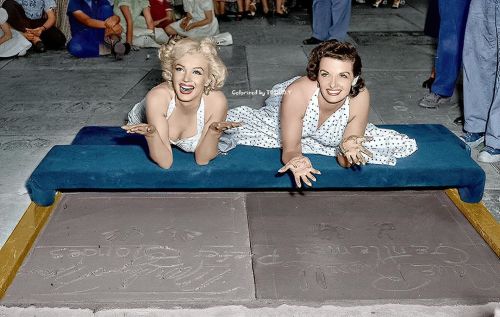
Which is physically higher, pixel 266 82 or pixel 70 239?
pixel 70 239

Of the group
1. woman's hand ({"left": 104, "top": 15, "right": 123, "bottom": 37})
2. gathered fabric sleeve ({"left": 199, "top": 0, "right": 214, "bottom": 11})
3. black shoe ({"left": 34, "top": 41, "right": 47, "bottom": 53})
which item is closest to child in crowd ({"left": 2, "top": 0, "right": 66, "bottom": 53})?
black shoe ({"left": 34, "top": 41, "right": 47, "bottom": 53})

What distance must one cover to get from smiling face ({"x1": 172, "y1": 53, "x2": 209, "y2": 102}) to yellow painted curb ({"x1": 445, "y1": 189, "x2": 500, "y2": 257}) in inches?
65.8

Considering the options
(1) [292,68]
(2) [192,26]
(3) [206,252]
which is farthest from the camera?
(2) [192,26]

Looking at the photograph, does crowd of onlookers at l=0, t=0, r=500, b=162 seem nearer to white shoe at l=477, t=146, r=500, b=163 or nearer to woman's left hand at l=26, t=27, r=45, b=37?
woman's left hand at l=26, t=27, r=45, b=37

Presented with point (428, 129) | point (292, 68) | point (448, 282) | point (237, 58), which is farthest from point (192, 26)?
point (448, 282)

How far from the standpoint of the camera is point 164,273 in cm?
278

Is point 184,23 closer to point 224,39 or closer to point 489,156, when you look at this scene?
point 224,39

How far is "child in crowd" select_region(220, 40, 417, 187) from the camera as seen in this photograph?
3.10m

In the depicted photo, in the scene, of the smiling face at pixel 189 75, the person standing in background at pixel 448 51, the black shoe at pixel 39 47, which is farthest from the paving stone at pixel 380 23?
the smiling face at pixel 189 75

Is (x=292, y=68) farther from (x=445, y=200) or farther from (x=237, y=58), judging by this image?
(x=445, y=200)

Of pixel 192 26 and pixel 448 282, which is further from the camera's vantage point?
pixel 192 26

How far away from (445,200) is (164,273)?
1797 millimetres

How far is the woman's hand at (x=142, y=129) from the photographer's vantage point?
293 centimetres

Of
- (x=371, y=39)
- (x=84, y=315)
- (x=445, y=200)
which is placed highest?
(x=84, y=315)
